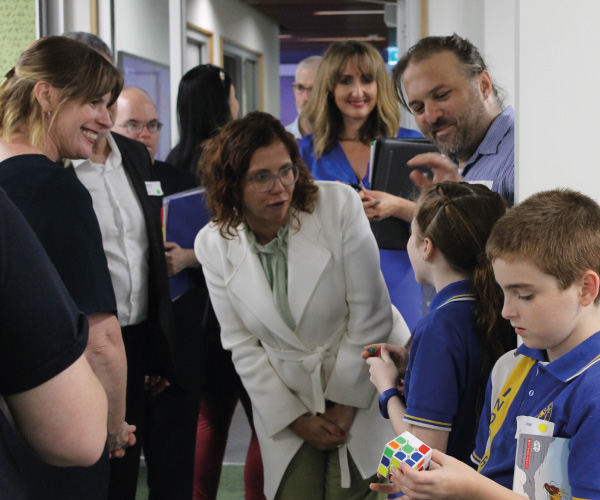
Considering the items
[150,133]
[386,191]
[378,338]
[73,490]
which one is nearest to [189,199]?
[150,133]

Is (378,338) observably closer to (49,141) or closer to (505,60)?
(49,141)

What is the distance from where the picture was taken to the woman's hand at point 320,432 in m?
2.24

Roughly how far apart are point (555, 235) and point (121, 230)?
1.43 m

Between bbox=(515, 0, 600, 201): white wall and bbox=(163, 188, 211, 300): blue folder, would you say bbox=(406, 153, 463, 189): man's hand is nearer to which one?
bbox=(515, 0, 600, 201): white wall

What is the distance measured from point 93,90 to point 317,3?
31.0 feet

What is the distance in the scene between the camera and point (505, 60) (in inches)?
144

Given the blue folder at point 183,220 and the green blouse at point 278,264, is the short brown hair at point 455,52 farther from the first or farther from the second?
the blue folder at point 183,220

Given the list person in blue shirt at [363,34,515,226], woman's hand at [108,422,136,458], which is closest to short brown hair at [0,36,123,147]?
woman's hand at [108,422,136,458]

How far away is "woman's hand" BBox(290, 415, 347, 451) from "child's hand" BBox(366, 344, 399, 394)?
1.38 ft

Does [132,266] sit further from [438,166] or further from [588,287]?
[588,287]

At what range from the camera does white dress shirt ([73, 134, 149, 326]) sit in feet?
7.55

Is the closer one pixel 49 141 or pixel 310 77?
pixel 49 141

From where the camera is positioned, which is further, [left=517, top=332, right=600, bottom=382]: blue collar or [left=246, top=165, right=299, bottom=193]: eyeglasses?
[left=246, top=165, right=299, bottom=193]: eyeglasses

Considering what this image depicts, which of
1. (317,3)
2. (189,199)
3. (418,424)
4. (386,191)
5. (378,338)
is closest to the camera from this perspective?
(418,424)
